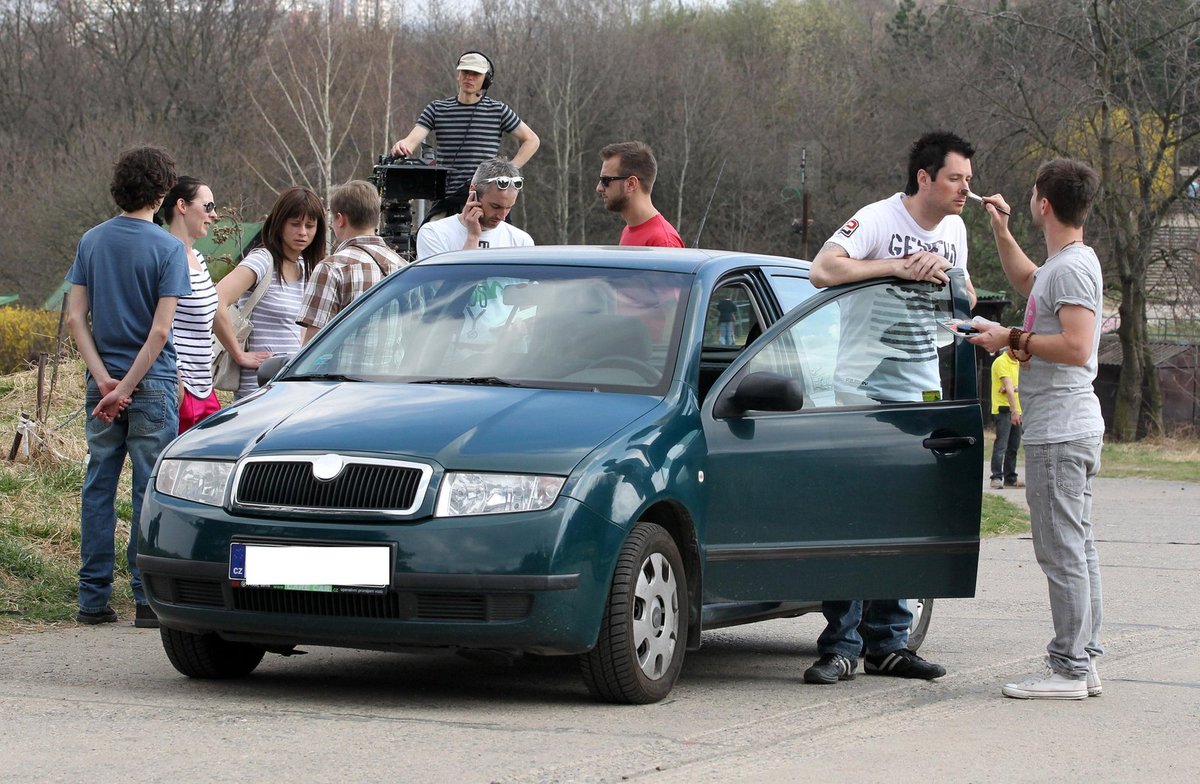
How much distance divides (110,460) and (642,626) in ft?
10.2

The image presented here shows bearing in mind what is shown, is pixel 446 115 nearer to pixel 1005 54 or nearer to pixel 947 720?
pixel 947 720

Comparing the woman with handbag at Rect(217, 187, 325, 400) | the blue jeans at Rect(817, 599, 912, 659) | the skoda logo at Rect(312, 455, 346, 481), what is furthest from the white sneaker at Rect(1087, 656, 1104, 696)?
the woman with handbag at Rect(217, 187, 325, 400)

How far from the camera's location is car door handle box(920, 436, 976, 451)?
6.66m

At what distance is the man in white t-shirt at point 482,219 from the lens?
8906mm

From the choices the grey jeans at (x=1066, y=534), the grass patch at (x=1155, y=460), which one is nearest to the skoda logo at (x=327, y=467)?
the grey jeans at (x=1066, y=534)

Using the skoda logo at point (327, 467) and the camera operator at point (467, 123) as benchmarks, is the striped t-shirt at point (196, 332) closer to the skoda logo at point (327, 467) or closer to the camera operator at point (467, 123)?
the skoda logo at point (327, 467)

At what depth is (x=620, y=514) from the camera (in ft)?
18.2

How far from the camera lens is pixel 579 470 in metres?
5.48

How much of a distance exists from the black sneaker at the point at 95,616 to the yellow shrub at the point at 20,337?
20.9 metres

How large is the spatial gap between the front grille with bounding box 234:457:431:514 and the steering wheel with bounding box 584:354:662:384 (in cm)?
105

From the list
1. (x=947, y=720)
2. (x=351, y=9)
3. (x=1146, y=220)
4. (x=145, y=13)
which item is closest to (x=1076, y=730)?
(x=947, y=720)

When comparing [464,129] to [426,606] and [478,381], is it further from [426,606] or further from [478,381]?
[426,606]

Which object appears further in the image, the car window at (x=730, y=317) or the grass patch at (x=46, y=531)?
the grass patch at (x=46, y=531)

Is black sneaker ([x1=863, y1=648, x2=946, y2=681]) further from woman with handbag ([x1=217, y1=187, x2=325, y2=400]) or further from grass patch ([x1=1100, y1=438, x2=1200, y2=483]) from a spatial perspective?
grass patch ([x1=1100, y1=438, x2=1200, y2=483])
